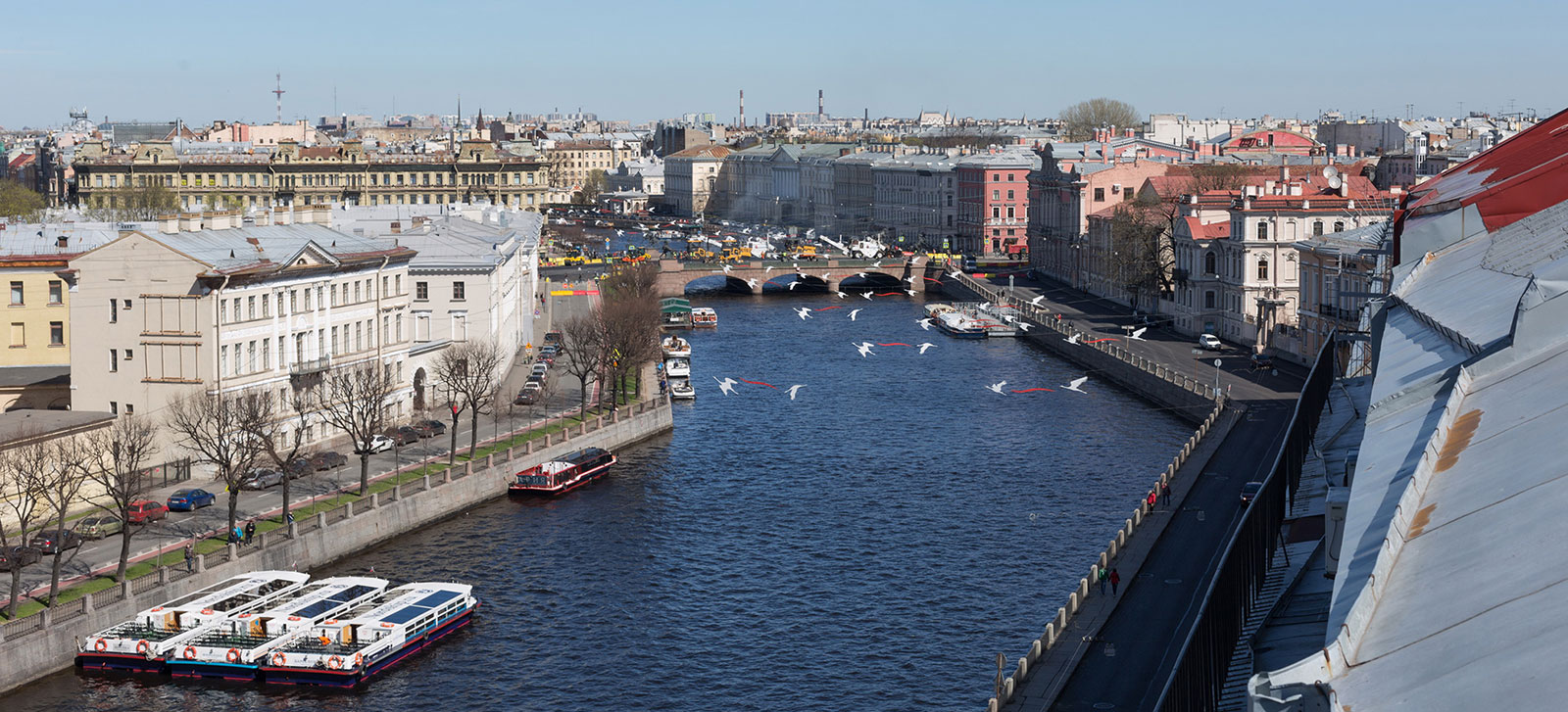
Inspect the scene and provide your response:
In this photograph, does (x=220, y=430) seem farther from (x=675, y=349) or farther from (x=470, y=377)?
(x=675, y=349)

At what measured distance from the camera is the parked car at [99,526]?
31.1 metres

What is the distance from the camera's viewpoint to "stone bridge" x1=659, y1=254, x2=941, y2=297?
9869cm

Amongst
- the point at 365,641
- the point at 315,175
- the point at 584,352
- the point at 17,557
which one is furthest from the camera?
the point at 315,175

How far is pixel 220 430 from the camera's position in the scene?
34625mm

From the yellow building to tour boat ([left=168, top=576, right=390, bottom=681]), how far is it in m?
92.6

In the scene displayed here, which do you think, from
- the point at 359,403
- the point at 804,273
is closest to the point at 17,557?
the point at 359,403

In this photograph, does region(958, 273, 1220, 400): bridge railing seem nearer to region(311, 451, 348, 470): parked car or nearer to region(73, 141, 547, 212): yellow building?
region(311, 451, 348, 470): parked car

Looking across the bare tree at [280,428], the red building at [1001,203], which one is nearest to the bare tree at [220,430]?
the bare tree at [280,428]

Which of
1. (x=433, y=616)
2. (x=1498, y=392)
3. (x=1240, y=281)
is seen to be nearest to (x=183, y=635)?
(x=433, y=616)

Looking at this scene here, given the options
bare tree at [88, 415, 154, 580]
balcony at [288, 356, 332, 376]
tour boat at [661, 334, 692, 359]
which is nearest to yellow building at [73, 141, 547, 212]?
tour boat at [661, 334, 692, 359]

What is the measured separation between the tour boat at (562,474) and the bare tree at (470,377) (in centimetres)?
175

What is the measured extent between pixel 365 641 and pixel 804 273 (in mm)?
74444

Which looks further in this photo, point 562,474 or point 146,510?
point 562,474

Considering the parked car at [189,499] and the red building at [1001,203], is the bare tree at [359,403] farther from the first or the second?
the red building at [1001,203]
